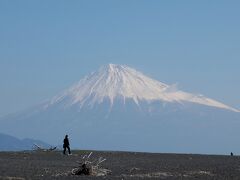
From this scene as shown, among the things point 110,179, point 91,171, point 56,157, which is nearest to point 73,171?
point 91,171

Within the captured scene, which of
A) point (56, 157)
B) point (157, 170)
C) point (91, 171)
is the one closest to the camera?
point (91, 171)

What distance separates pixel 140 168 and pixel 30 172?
6.66m

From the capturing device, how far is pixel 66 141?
49062 mm

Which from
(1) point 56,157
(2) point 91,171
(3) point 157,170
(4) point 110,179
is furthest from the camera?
(1) point 56,157

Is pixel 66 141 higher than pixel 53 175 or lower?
higher

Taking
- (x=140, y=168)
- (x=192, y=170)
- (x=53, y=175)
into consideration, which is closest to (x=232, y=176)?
(x=192, y=170)

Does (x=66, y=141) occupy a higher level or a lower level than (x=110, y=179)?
higher

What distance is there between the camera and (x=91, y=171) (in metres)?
33.0

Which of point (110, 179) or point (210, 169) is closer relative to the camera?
point (110, 179)

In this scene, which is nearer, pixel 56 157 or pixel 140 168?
pixel 140 168

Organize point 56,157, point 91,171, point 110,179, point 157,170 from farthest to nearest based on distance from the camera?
point 56,157
point 157,170
point 91,171
point 110,179

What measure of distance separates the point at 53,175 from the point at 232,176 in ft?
27.0

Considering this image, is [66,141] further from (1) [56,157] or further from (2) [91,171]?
(2) [91,171]

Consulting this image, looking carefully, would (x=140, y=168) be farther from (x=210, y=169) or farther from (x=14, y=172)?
(x=14, y=172)
